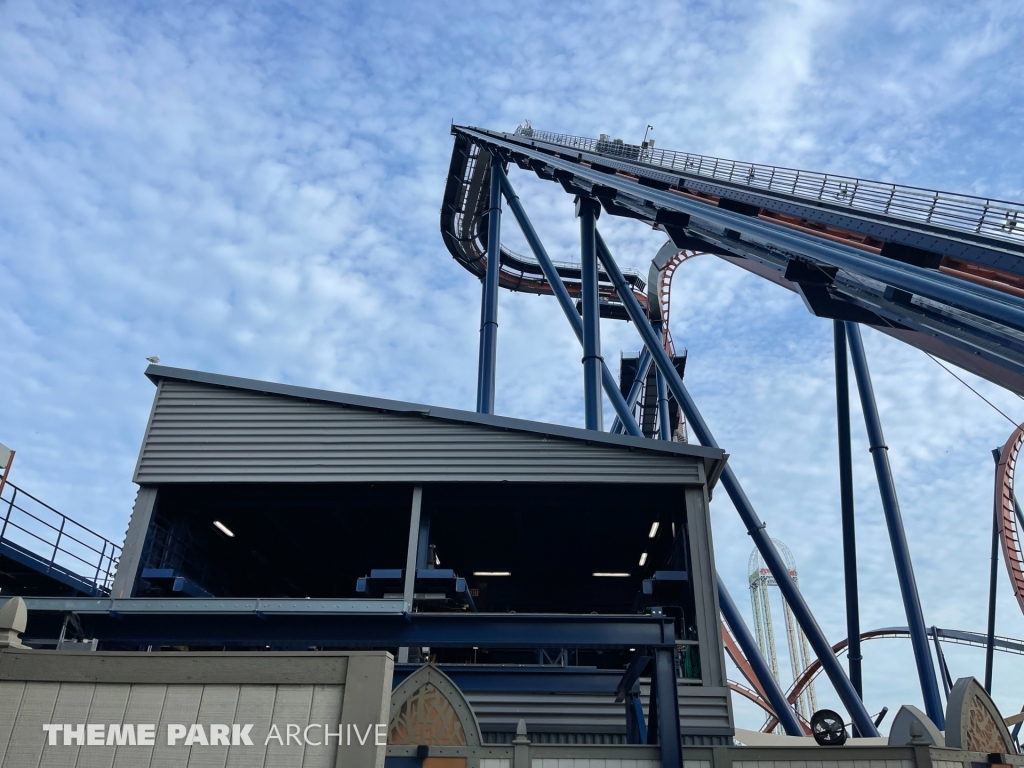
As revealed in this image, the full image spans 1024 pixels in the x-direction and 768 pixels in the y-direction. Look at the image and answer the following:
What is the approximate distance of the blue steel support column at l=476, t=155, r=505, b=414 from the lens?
22.4m

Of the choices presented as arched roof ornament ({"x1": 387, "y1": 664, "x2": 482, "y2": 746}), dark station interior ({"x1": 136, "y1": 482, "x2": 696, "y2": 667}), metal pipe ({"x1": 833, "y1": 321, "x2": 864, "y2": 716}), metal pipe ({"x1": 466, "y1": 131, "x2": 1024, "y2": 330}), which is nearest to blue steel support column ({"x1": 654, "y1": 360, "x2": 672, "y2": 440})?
dark station interior ({"x1": 136, "y1": 482, "x2": 696, "y2": 667})

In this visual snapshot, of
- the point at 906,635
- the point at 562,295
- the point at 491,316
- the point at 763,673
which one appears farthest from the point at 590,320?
the point at 906,635

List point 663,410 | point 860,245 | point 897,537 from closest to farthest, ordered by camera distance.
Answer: point 860,245
point 897,537
point 663,410

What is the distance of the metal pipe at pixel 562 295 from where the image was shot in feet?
66.0

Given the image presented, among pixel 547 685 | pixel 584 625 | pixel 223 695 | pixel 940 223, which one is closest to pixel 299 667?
pixel 223 695

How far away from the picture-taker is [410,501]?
15633 millimetres

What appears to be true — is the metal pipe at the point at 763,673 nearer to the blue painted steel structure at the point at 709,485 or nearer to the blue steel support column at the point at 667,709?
the blue painted steel structure at the point at 709,485

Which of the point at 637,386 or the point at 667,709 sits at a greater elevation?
the point at 637,386

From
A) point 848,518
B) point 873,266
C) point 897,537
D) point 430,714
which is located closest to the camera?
point 430,714

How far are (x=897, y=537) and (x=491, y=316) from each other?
1296 cm

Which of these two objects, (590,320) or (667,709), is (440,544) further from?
(667,709)

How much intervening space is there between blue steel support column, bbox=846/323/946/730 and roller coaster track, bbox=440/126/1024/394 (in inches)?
150

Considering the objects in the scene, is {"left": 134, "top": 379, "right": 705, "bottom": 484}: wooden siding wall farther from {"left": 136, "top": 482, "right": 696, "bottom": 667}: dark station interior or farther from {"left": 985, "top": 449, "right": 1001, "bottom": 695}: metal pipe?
{"left": 985, "top": 449, "right": 1001, "bottom": 695}: metal pipe

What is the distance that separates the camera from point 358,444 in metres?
14.9
